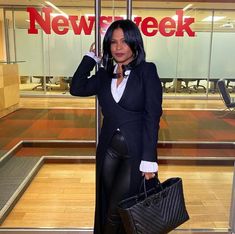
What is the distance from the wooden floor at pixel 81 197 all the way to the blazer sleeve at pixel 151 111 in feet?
4.14

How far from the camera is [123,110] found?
1.57 meters

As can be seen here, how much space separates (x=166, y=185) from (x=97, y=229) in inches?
23.3

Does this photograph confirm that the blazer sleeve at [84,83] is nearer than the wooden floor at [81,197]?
Yes

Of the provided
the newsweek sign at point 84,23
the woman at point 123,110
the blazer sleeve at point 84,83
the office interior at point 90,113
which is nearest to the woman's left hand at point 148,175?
the woman at point 123,110

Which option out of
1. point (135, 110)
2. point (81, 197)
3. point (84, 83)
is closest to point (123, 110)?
point (135, 110)

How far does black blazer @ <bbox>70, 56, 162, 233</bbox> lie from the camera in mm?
1521

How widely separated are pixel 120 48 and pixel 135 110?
0.34m

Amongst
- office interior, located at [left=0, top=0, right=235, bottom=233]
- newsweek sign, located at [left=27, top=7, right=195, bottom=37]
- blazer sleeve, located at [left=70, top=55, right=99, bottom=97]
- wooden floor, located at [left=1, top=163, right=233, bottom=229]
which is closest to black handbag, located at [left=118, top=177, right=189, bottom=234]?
blazer sleeve, located at [left=70, top=55, right=99, bottom=97]

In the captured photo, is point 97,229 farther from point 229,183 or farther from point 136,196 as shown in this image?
point 229,183

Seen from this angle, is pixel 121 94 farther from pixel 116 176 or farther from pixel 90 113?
pixel 90 113

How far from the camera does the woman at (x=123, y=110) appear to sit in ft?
5.02

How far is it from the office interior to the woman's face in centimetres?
56

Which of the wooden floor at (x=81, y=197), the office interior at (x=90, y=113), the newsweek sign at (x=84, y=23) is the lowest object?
the wooden floor at (x=81, y=197)

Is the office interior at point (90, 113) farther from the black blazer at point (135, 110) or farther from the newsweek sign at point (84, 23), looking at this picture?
the black blazer at point (135, 110)
